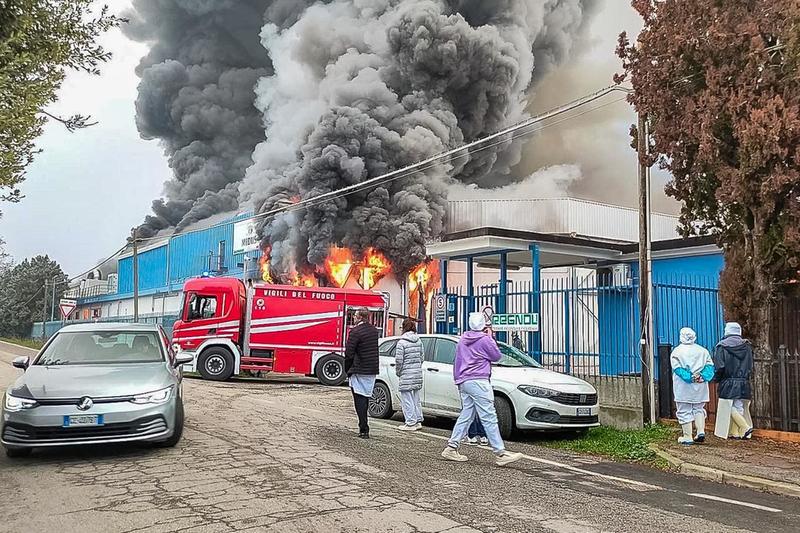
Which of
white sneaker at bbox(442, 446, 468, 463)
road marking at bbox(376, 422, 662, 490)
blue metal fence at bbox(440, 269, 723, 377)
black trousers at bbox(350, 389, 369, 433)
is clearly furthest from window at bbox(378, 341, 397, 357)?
white sneaker at bbox(442, 446, 468, 463)

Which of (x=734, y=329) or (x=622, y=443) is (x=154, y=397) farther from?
(x=734, y=329)

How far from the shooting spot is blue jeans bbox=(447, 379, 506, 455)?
7621 millimetres

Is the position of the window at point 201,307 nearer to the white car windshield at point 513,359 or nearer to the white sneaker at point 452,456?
the white car windshield at point 513,359

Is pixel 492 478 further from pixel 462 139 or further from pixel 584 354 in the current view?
pixel 462 139

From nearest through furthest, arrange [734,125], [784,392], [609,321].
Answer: [734,125]
[784,392]
[609,321]

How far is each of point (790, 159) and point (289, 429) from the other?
7.74 metres

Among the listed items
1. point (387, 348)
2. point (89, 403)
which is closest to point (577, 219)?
point (387, 348)

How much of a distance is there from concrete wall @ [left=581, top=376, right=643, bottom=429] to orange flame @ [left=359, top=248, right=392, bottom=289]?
1911 cm

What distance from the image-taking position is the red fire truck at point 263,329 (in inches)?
771

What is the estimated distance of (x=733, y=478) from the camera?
7312 millimetres

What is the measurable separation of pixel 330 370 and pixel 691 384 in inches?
481

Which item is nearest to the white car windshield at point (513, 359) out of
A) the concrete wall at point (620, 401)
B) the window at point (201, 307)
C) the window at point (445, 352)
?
the window at point (445, 352)

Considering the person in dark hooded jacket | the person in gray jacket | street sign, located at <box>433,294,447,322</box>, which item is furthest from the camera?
street sign, located at <box>433,294,447,322</box>

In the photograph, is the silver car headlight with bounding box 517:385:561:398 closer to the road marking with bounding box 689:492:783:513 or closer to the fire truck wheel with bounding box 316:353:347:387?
the road marking with bounding box 689:492:783:513
